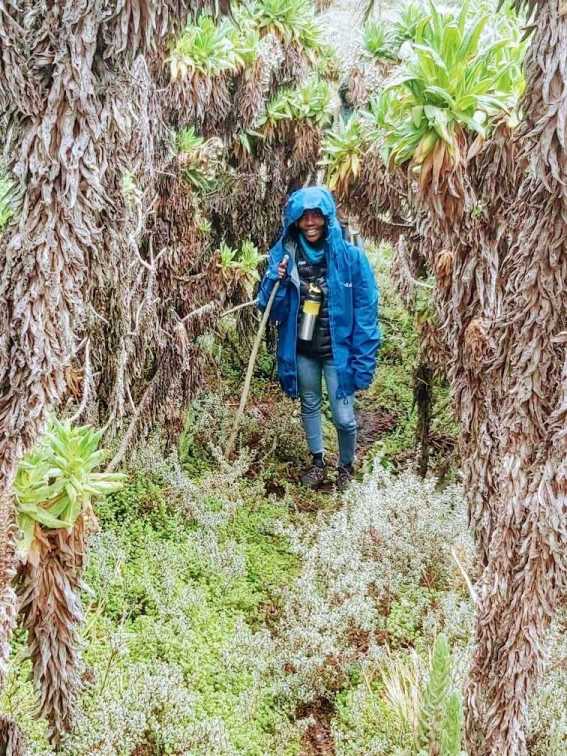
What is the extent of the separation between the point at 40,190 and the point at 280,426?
4081 millimetres

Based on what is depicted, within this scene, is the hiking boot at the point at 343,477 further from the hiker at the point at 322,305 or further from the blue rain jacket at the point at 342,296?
the blue rain jacket at the point at 342,296

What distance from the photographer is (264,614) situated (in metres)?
3.58

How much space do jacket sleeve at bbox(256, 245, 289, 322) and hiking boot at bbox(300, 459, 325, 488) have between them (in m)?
1.17

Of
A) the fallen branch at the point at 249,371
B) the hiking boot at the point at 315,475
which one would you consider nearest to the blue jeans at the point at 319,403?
the hiking boot at the point at 315,475

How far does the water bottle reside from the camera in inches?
177

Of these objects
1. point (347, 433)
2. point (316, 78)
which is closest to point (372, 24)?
point (316, 78)

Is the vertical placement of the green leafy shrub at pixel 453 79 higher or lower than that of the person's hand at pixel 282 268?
higher

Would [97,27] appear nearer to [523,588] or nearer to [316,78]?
[523,588]

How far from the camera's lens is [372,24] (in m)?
5.05

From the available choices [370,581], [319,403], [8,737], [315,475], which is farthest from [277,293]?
[8,737]

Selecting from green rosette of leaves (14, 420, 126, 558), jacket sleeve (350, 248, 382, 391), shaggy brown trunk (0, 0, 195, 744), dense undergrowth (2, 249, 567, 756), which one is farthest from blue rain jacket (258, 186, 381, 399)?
shaggy brown trunk (0, 0, 195, 744)

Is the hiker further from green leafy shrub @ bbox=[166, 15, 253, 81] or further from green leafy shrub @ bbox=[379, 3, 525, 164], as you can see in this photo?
green leafy shrub @ bbox=[379, 3, 525, 164]

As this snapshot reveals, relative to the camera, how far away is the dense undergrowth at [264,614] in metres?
2.65

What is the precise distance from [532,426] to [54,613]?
163cm
